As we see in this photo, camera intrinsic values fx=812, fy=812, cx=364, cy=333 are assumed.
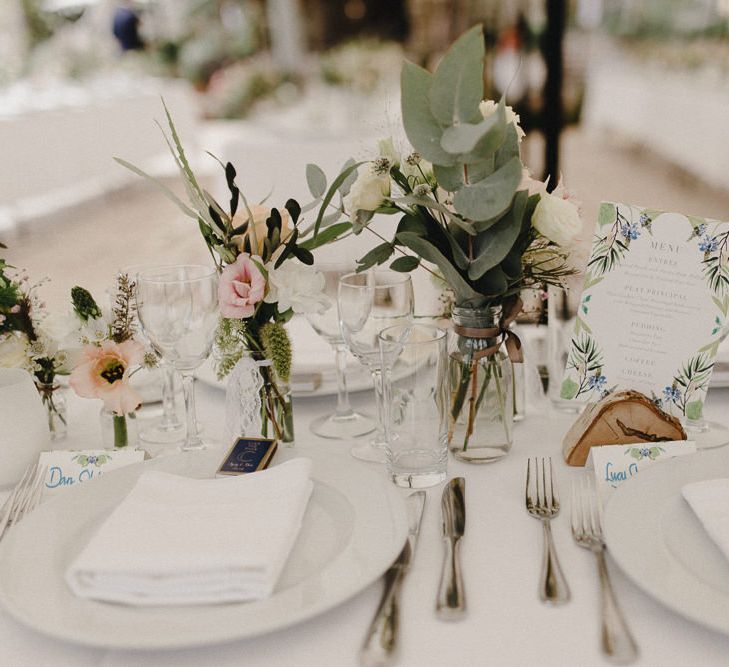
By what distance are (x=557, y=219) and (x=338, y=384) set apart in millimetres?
388

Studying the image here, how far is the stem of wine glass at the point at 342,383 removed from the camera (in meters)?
1.09

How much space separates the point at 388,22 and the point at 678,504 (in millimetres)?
12310

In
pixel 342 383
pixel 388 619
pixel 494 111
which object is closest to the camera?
pixel 388 619

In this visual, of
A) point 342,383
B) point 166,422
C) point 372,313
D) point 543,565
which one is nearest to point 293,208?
point 372,313

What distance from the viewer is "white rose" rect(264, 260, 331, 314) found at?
3.07ft

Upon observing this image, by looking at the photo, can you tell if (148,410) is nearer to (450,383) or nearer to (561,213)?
(450,383)

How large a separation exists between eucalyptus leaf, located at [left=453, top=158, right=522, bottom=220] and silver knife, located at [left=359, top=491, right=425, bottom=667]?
0.33 metres

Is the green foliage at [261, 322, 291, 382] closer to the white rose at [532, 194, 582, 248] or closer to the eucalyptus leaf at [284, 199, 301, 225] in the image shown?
the eucalyptus leaf at [284, 199, 301, 225]

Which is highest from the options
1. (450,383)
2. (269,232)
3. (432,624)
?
(269,232)

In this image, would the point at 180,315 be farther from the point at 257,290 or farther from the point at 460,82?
the point at 460,82

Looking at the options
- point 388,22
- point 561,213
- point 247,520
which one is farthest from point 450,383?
point 388,22

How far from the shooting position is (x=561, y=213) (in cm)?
88

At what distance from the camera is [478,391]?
38.1 inches

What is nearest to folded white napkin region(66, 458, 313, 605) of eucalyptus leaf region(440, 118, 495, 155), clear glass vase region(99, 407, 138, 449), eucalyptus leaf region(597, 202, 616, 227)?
clear glass vase region(99, 407, 138, 449)
